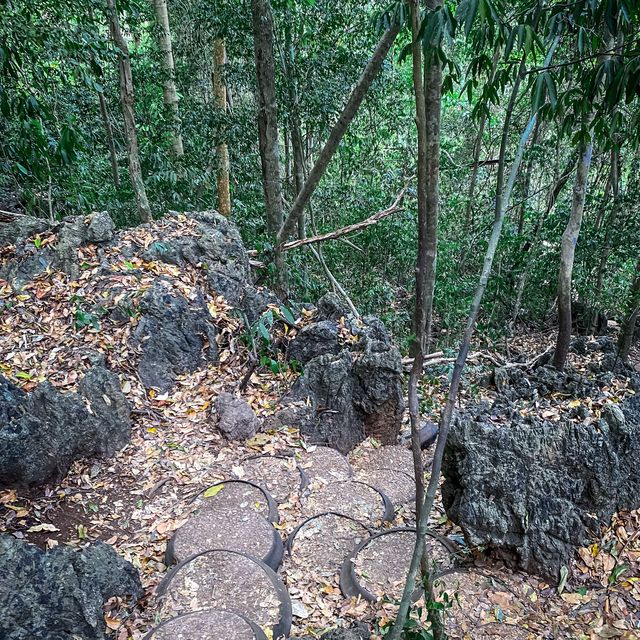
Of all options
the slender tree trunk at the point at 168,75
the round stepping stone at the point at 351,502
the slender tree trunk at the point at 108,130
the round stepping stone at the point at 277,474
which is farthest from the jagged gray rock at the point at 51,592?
the slender tree trunk at the point at 168,75

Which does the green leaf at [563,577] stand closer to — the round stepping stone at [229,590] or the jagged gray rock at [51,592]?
the round stepping stone at [229,590]

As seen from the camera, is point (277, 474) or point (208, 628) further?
point (277, 474)

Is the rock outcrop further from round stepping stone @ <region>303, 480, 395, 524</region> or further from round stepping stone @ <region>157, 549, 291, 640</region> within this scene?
round stepping stone @ <region>157, 549, 291, 640</region>

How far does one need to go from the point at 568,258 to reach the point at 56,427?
17.4 feet

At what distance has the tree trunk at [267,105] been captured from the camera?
459cm

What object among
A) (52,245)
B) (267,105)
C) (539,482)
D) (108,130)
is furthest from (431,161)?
(108,130)

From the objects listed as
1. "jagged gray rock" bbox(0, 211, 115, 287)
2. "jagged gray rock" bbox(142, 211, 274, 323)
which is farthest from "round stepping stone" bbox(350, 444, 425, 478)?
"jagged gray rock" bbox(0, 211, 115, 287)

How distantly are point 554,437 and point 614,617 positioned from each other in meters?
0.91

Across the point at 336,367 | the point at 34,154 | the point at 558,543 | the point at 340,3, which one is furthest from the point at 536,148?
the point at 34,154

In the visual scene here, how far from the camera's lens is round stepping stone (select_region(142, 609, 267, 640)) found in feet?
6.91

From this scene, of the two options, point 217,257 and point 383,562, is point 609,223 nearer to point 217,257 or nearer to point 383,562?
point 217,257

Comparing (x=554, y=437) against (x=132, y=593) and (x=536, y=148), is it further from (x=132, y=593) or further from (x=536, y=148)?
(x=536, y=148)

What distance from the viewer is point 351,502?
10.7ft

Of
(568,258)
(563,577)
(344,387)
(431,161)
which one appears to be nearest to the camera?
(431,161)
